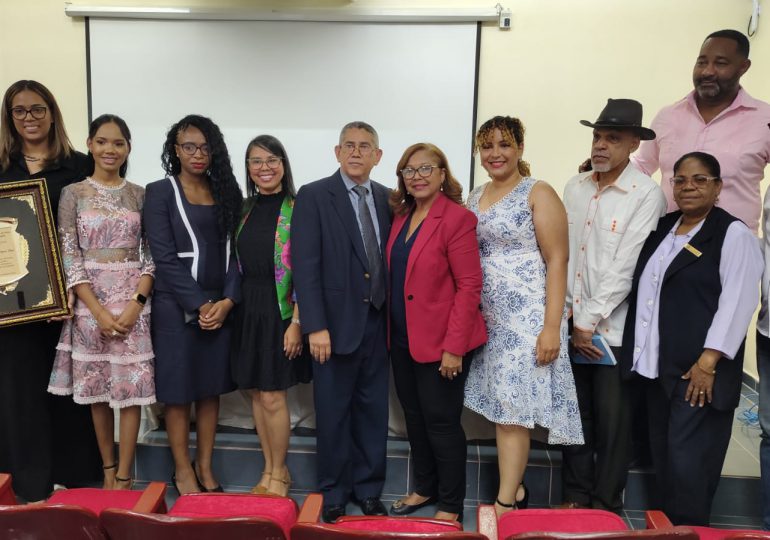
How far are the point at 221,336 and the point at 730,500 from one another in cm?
244

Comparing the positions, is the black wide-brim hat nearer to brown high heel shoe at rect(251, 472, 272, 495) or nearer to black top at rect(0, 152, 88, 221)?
brown high heel shoe at rect(251, 472, 272, 495)

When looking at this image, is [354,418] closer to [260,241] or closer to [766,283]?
[260,241]

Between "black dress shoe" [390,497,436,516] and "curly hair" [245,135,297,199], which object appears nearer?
"curly hair" [245,135,297,199]

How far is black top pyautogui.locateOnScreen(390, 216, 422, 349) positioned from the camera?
2.29 metres

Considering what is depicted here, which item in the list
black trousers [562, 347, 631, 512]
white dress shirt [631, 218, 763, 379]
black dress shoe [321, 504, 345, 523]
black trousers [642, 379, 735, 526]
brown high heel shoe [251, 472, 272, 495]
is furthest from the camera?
brown high heel shoe [251, 472, 272, 495]

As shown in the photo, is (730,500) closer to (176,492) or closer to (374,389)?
(374,389)

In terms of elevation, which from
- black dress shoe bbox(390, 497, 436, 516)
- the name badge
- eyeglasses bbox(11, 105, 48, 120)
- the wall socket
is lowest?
black dress shoe bbox(390, 497, 436, 516)

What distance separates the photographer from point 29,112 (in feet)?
7.86

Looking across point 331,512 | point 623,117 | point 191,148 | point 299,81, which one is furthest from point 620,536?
point 299,81

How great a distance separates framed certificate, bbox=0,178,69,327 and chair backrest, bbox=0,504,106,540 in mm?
1143

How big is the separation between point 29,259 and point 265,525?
1.68 meters

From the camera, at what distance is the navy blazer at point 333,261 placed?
2.33 m

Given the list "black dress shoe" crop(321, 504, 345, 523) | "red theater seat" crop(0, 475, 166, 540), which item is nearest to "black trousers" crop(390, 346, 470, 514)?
"black dress shoe" crop(321, 504, 345, 523)

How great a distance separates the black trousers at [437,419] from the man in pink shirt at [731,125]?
1.43 meters
